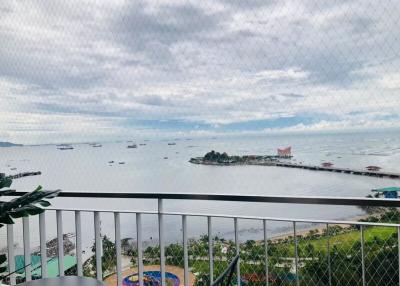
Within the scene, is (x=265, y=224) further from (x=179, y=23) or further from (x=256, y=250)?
(x=179, y=23)

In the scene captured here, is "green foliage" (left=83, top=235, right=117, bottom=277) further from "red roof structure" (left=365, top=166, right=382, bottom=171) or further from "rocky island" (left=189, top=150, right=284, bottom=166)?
"red roof structure" (left=365, top=166, right=382, bottom=171)

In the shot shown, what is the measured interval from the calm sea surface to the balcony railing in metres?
0.09

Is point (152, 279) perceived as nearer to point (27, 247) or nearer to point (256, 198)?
point (27, 247)

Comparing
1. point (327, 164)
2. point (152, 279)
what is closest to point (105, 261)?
point (152, 279)

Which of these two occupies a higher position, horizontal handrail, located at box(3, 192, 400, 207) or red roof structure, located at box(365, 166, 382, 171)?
red roof structure, located at box(365, 166, 382, 171)

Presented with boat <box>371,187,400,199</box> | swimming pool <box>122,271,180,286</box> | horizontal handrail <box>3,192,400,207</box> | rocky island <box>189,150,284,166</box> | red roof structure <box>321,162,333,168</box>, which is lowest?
swimming pool <box>122,271,180,286</box>

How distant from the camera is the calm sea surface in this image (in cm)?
236

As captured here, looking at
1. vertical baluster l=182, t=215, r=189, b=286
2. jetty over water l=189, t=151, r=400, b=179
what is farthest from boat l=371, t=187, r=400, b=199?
vertical baluster l=182, t=215, r=189, b=286

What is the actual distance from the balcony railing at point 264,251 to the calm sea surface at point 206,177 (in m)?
0.09

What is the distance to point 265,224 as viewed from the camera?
2.11 m

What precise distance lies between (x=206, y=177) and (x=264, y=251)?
71 centimetres

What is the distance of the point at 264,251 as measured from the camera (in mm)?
2312

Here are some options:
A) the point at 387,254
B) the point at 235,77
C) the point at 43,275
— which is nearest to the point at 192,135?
the point at 235,77

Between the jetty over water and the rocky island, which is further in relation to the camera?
the rocky island
